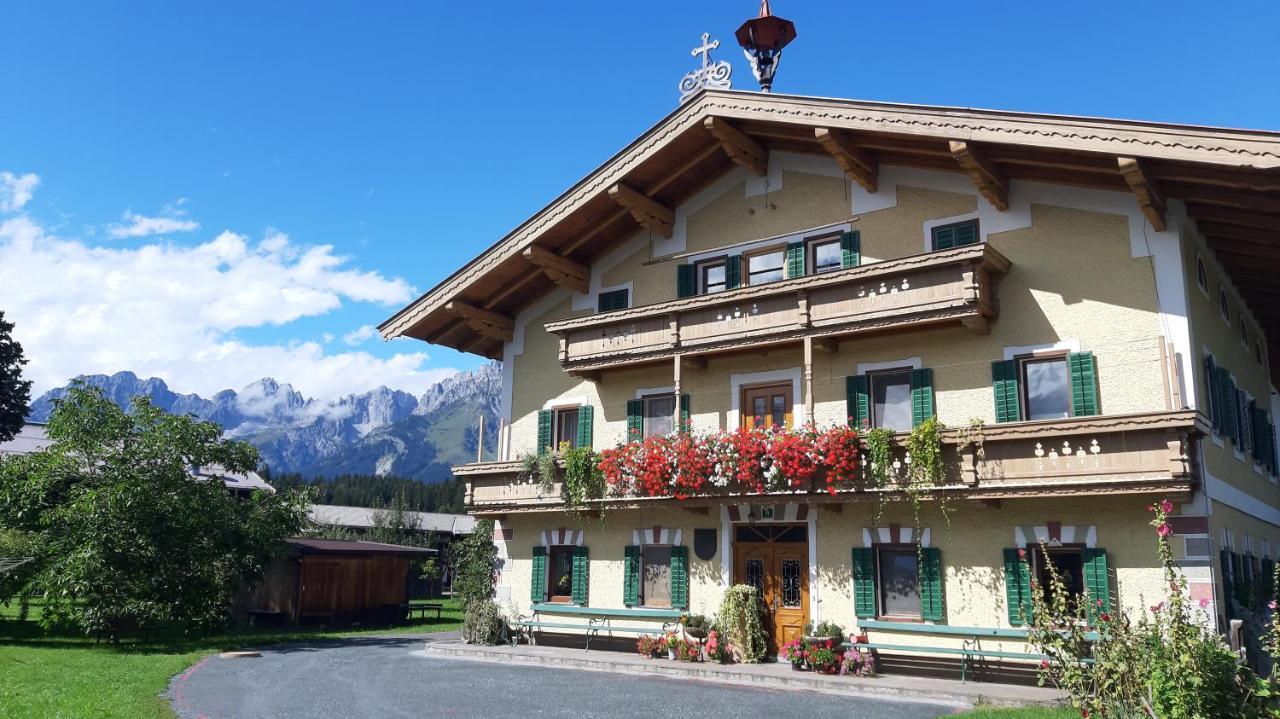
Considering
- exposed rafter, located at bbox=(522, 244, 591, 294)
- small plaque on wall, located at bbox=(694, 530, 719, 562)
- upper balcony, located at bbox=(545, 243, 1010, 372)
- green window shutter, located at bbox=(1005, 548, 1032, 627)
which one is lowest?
green window shutter, located at bbox=(1005, 548, 1032, 627)

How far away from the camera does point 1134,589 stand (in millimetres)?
15000

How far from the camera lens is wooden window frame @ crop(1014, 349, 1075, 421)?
16.4m

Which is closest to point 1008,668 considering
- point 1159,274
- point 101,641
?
point 1159,274

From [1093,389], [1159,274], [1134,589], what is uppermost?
[1159,274]

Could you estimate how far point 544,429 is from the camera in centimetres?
2295

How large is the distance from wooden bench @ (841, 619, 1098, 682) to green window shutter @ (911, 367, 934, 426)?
358 centimetres

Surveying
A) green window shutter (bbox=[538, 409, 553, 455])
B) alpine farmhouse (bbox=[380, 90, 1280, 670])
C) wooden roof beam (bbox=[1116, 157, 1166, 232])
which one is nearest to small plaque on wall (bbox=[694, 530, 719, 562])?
alpine farmhouse (bbox=[380, 90, 1280, 670])

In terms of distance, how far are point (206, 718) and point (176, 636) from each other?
14.5 meters

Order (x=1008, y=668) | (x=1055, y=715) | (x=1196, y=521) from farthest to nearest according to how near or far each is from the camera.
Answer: (x=1008, y=668) → (x=1196, y=521) → (x=1055, y=715)

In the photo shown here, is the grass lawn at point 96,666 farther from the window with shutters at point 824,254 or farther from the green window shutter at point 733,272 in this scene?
the window with shutters at point 824,254

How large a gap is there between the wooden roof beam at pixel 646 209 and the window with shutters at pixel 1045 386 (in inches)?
328

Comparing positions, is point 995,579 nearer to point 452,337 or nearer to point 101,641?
point 452,337

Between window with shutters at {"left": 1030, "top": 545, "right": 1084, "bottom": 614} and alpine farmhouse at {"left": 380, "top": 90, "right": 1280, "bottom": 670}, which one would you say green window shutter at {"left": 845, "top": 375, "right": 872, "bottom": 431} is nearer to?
alpine farmhouse at {"left": 380, "top": 90, "right": 1280, "bottom": 670}

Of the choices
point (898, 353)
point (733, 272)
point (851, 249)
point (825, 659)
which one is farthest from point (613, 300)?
point (825, 659)
